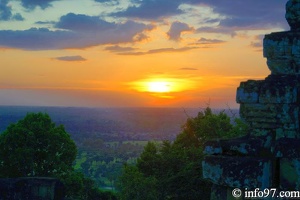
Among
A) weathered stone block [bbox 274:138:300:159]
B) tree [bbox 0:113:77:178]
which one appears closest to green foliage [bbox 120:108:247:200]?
tree [bbox 0:113:77:178]

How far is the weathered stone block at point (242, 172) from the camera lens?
5609mm

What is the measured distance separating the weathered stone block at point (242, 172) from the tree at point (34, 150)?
2558cm

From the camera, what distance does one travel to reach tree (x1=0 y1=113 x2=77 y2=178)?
29.9 m

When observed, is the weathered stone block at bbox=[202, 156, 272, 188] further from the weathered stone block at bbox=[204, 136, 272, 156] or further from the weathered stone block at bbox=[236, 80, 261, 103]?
the weathered stone block at bbox=[236, 80, 261, 103]

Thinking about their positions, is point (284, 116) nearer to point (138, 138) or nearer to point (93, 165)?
point (93, 165)

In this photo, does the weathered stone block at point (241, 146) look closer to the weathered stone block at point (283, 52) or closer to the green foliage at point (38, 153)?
the weathered stone block at point (283, 52)

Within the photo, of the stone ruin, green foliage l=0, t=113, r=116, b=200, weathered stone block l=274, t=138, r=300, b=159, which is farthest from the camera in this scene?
green foliage l=0, t=113, r=116, b=200

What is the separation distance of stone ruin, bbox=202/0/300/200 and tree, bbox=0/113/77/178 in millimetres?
25546

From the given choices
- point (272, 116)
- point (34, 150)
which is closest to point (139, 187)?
point (34, 150)

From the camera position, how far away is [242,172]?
5.66 metres

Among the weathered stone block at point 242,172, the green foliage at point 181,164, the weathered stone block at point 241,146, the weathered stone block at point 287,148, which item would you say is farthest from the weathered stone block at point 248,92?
the green foliage at point 181,164

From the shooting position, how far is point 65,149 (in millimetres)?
31484

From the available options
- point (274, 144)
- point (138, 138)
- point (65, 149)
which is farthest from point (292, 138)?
point (138, 138)

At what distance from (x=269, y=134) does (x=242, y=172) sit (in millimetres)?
690
